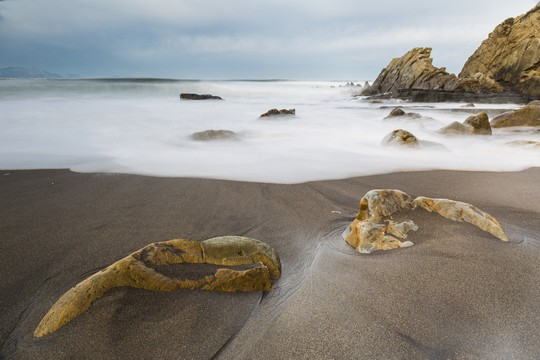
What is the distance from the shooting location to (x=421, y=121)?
10.3m

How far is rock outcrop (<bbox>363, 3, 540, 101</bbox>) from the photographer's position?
23859 mm

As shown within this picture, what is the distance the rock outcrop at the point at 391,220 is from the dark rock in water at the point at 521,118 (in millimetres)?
7911

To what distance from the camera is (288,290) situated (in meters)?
1.66

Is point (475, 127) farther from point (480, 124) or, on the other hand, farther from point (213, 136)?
point (213, 136)

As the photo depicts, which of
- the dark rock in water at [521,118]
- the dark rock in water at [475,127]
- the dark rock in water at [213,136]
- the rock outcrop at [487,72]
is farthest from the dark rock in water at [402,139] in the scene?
the rock outcrop at [487,72]

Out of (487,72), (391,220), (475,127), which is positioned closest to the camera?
(391,220)

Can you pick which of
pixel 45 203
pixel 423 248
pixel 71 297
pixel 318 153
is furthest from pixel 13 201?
pixel 318 153

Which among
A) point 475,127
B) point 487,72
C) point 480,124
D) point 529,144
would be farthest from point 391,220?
point 487,72

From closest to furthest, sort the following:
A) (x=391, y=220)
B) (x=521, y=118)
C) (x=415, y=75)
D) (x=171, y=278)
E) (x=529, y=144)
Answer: (x=171, y=278)
(x=391, y=220)
(x=529, y=144)
(x=521, y=118)
(x=415, y=75)

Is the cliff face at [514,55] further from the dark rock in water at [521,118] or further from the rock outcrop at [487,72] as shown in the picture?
the dark rock in water at [521,118]

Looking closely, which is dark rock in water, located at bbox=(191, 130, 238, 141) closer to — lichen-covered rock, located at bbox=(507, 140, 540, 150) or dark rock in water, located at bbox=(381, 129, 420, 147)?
dark rock in water, located at bbox=(381, 129, 420, 147)

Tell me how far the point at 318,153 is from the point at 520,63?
31252 mm

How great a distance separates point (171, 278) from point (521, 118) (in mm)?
10082

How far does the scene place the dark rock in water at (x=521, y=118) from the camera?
815cm
